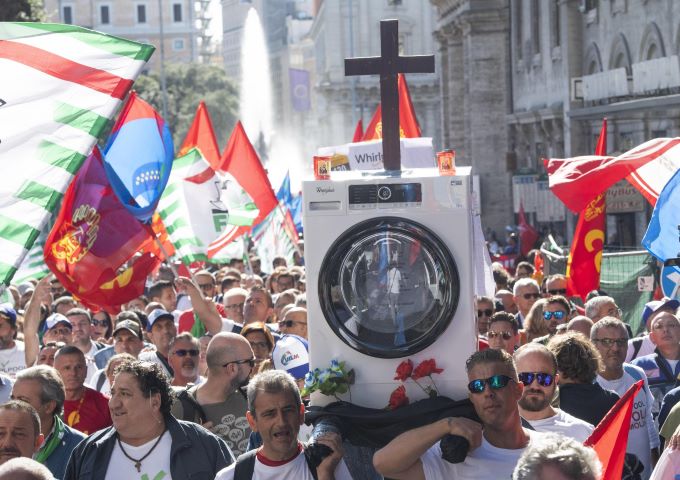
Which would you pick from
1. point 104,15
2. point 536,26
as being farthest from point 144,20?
point 536,26

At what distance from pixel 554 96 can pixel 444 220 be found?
32.8 m

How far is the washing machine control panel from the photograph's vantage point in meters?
5.66

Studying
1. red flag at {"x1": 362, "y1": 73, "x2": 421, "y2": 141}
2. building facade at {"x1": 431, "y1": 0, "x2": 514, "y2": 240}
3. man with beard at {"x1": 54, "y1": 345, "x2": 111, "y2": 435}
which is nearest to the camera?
man with beard at {"x1": 54, "y1": 345, "x2": 111, "y2": 435}

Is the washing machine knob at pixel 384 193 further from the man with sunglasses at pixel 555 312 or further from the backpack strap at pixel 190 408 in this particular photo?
the man with sunglasses at pixel 555 312

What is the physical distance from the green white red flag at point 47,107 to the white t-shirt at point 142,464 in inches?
45.8

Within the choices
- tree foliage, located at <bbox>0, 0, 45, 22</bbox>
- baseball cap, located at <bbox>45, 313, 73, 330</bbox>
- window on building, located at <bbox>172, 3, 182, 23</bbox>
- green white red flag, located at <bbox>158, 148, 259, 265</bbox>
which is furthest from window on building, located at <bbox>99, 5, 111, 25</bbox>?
baseball cap, located at <bbox>45, 313, 73, 330</bbox>

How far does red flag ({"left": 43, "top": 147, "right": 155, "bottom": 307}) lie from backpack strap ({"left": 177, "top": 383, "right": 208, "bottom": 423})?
373 centimetres

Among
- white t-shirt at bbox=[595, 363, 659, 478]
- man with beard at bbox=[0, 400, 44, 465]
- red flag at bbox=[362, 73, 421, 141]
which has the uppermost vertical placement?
red flag at bbox=[362, 73, 421, 141]

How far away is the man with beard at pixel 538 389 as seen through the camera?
6.31 meters

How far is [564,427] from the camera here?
6262 millimetres

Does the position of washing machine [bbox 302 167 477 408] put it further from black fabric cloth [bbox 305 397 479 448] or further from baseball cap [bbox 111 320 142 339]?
baseball cap [bbox 111 320 142 339]

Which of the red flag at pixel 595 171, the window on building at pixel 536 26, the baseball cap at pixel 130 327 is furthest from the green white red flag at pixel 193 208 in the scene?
the window on building at pixel 536 26

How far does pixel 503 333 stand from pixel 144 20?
Result: 409 feet

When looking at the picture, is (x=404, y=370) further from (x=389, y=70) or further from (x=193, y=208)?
(x=193, y=208)
